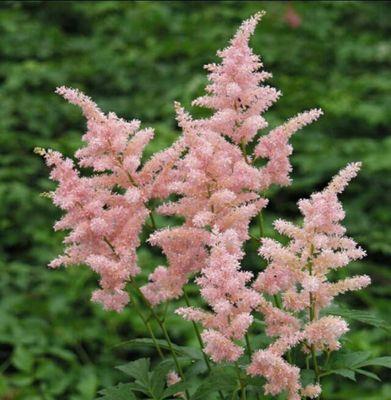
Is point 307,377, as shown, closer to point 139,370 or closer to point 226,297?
point 226,297

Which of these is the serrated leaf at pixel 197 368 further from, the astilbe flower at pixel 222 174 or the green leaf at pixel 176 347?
the astilbe flower at pixel 222 174

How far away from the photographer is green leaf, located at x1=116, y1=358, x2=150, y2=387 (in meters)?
2.74

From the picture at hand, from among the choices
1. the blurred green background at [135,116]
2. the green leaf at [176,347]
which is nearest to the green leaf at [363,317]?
the green leaf at [176,347]

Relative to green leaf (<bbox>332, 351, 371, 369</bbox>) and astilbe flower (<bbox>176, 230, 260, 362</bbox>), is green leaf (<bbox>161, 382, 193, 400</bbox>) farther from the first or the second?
green leaf (<bbox>332, 351, 371, 369</bbox>)

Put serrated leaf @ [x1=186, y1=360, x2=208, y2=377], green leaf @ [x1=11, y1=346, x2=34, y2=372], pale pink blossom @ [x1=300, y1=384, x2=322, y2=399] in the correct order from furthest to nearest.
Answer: green leaf @ [x1=11, y1=346, x2=34, y2=372], serrated leaf @ [x1=186, y1=360, x2=208, y2=377], pale pink blossom @ [x1=300, y1=384, x2=322, y2=399]

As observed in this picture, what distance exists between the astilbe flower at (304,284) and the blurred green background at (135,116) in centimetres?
246

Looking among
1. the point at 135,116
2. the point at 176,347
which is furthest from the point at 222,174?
the point at 135,116

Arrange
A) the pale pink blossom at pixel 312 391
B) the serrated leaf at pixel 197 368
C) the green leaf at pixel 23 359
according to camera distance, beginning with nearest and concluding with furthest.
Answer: the pale pink blossom at pixel 312 391, the serrated leaf at pixel 197 368, the green leaf at pixel 23 359

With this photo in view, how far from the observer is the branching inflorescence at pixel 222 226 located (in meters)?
2.25

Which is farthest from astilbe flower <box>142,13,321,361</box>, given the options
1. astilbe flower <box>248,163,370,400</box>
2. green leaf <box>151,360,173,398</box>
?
green leaf <box>151,360,173,398</box>

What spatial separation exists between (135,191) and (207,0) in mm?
7052

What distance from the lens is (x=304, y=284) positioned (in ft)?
7.36

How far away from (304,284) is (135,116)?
18.1 ft

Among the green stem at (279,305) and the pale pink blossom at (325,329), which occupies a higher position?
the green stem at (279,305)
